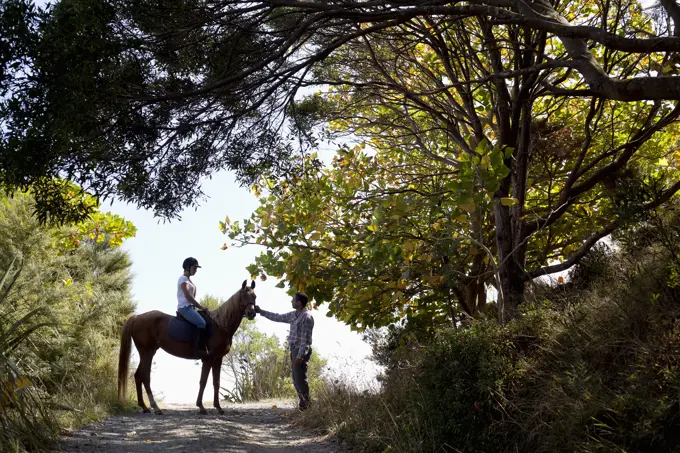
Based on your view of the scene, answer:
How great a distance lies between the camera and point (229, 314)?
13.2 m

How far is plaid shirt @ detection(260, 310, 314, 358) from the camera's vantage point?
42.3 feet

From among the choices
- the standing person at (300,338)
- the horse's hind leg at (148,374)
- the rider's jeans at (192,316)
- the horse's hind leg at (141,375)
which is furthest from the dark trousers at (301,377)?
the horse's hind leg at (141,375)

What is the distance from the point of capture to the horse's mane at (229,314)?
13094mm

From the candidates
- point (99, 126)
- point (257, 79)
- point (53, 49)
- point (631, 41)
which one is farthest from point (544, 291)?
point (53, 49)

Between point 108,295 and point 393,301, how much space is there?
9107mm

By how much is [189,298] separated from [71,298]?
340cm

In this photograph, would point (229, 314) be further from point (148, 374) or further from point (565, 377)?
point (565, 377)

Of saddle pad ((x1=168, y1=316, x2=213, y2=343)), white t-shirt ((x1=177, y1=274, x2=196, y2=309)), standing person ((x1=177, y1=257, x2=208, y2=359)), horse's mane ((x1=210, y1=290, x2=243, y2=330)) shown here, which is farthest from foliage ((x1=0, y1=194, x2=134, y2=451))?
horse's mane ((x1=210, y1=290, x2=243, y2=330))

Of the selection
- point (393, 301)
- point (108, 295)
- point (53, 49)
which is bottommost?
point (393, 301)

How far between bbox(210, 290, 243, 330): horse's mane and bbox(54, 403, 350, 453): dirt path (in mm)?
1865

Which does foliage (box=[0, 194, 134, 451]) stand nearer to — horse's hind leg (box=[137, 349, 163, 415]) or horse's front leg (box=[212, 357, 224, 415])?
horse's hind leg (box=[137, 349, 163, 415])

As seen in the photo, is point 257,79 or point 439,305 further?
point 439,305

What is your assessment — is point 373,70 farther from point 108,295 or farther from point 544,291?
point 108,295

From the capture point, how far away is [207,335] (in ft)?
43.5
